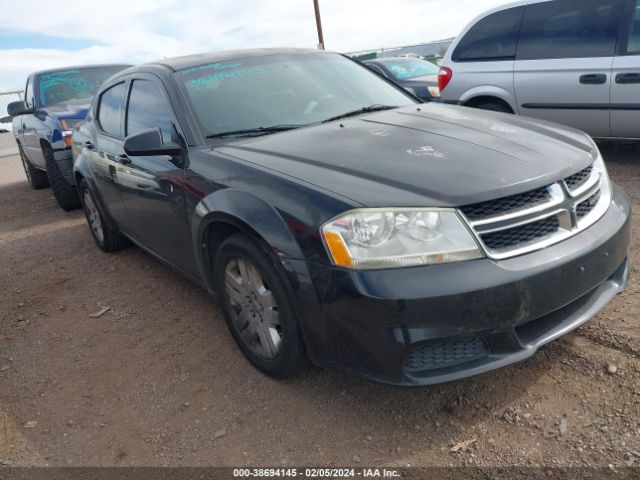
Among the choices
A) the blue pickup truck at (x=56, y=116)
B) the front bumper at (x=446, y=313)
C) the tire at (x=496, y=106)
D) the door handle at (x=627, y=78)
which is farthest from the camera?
the blue pickup truck at (x=56, y=116)

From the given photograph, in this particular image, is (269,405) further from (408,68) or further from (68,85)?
(408,68)

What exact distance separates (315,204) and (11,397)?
2.07m

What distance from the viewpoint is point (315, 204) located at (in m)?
2.14

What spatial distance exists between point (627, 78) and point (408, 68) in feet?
16.3

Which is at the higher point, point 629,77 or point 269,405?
point 629,77

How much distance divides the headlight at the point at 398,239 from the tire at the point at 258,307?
1.29 feet

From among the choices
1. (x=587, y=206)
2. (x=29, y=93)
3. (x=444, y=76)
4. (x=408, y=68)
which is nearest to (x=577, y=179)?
(x=587, y=206)

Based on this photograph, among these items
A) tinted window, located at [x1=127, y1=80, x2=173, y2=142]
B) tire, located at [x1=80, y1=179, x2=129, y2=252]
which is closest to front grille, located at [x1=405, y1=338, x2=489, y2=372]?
tinted window, located at [x1=127, y1=80, x2=173, y2=142]

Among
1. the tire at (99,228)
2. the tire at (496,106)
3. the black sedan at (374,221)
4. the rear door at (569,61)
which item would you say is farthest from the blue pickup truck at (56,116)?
the rear door at (569,61)

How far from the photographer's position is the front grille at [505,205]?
6.79ft

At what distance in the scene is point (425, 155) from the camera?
242 cm

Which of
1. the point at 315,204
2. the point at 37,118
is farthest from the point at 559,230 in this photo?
the point at 37,118

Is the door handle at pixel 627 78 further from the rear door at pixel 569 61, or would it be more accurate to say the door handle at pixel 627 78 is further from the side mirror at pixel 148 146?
the side mirror at pixel 148 146

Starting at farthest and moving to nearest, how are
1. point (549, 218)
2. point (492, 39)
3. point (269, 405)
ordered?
point (492, 39) < point (269, 405) < point (549, 218)
